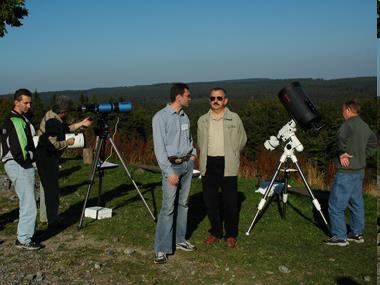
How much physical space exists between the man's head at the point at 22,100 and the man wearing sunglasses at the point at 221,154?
194cm

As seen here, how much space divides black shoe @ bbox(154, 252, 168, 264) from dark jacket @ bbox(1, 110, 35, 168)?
176 centimetres

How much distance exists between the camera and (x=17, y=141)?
17.8 feet

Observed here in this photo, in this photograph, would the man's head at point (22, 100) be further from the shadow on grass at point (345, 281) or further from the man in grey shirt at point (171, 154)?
the shadow on grass at point (345, 281)

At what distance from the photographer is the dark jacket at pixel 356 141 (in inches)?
221

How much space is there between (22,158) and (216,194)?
2.19 meters

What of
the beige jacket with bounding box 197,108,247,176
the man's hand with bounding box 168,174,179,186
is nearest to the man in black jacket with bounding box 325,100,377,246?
the beige jacket with bounding box 197,108,247,176

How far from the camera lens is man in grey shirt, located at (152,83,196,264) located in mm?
4949

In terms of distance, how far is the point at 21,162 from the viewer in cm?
546

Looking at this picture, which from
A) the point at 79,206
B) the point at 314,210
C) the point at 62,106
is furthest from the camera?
the point at 79,206

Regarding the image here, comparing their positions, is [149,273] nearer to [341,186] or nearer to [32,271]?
[32,271]

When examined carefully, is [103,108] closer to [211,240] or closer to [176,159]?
[176,159]

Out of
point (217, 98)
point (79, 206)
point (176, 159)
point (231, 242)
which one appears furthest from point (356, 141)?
point (79, 206)

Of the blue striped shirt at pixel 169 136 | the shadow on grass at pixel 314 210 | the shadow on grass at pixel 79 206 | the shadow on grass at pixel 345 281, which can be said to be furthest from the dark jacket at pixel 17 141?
the shadow on grass at pixel 345 281

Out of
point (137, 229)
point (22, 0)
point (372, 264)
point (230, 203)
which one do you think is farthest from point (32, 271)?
point (22, 0)
